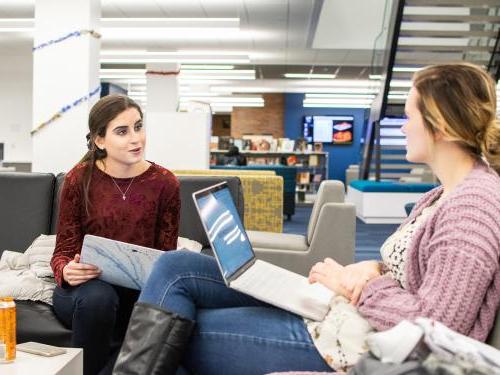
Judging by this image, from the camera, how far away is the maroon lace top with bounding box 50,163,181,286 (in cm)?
233

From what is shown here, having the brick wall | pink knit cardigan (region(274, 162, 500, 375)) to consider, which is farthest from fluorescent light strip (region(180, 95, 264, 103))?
pink knit cardigan (region(274, 162, 500, 375))

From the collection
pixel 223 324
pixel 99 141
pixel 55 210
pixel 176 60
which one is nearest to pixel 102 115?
pixel 99 141

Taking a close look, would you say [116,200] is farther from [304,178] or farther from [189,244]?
[304,178]

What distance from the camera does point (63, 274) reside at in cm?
215

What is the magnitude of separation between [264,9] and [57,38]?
130 inches

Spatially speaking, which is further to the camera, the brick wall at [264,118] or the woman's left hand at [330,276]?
the brick wall at [264,118]

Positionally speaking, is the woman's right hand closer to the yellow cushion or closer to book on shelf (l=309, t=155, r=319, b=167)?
the yellow cushion

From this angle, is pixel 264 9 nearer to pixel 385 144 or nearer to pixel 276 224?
pixel 385 144

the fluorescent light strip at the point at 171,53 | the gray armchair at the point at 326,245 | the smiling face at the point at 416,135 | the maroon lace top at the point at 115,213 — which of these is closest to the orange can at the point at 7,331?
the maroon lace top at the point at 115,213

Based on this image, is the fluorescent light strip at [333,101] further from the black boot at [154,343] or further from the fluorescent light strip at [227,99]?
the black boot at [154,343]

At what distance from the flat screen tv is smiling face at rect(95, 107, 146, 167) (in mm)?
16924

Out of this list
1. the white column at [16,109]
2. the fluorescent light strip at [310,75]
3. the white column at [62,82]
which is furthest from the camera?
the fluorescent light strip at [310,75]

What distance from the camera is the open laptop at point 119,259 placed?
199cm

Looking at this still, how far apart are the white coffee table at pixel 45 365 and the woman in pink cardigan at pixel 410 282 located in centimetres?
23
